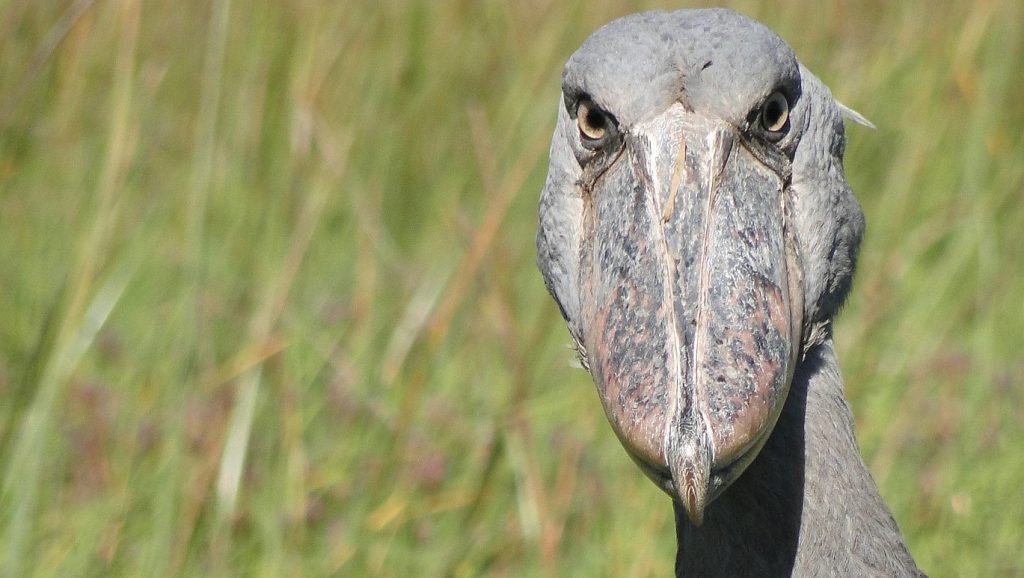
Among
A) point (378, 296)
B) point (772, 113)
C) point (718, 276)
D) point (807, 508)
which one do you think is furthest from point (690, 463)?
point (378, 296)

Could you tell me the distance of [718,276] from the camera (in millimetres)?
1779

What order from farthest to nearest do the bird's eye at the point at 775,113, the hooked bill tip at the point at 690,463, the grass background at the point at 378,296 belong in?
the grass background at the point at 378,296 < the bird's eye at the point at 775,113 < the hooked bill tip at the point at 690,463

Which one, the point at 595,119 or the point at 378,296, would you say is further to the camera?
the point at 378,296

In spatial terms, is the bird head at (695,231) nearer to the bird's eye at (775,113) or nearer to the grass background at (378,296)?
the bird's eye at (775,113)

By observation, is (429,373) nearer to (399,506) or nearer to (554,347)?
(554,347)

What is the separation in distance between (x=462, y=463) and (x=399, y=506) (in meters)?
0.29

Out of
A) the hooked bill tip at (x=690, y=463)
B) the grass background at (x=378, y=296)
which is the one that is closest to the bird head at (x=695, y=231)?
the hooked bill tip at (x=690, y=463)

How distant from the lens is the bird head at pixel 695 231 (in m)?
1.67

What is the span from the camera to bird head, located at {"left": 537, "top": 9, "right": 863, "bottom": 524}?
1.67m

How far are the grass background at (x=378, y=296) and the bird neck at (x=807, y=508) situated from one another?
39.3 inches

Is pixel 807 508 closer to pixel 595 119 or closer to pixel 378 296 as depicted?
pixel 595 119

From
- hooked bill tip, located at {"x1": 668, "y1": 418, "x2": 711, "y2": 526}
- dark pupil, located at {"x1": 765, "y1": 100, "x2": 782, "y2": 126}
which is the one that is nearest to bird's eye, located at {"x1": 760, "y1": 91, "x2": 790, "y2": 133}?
dark pupil, located at {"x1": 765, "y1": 100, "x2": 782, "y2": 126}

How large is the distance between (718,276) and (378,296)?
2.51m

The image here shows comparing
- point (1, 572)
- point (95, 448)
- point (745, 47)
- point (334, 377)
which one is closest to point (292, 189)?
point (334, 377)
